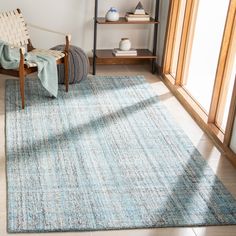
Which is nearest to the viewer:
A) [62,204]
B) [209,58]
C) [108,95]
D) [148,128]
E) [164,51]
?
[62,204]

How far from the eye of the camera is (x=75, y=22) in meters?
5.11

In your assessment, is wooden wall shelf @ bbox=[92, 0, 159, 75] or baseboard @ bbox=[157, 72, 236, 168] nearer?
baseboard @ bbox=[157, 72, 236, 168]

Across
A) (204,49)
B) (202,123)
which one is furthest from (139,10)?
(202,123)

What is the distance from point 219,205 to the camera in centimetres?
302

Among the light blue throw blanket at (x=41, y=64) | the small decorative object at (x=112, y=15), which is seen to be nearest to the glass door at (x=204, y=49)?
the small decorative object at (x=112, y=15)

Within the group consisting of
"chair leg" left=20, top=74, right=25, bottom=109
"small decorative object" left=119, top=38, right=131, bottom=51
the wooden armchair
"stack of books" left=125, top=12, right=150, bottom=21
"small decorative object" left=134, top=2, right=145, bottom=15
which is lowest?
"chair leg" left=20, top=74, right=25, bottom=109

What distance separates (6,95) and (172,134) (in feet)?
5.23

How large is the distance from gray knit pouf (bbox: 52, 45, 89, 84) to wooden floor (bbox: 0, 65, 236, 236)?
434 mm

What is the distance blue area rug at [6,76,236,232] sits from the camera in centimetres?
286

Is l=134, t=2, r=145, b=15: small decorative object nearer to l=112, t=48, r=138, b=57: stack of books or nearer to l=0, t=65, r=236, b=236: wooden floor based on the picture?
l=112, t=48, r=138, b=57: stack of books

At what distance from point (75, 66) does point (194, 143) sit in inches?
59.9

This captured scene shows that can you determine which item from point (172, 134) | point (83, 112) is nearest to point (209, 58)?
point (172, 134)

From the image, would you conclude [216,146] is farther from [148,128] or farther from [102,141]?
[102,141]

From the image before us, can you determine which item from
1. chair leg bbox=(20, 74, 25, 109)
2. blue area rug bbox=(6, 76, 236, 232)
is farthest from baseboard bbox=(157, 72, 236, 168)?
chair leg bbox=(20, 74, 25, 109)
